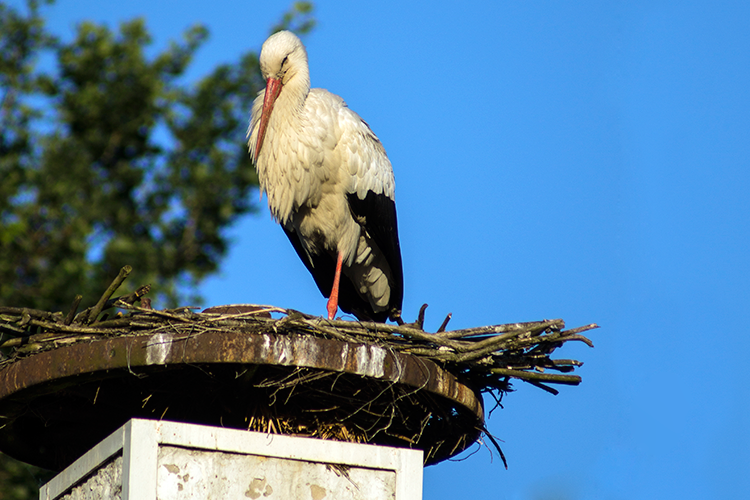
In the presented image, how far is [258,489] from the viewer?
4.23 m

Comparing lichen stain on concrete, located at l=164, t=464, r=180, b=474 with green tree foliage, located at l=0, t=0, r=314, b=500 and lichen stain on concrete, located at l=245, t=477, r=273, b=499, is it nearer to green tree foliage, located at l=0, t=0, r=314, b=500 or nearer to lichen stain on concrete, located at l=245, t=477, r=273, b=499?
lichen stain on concrete, located at l=245, t=477, r=273, b=499

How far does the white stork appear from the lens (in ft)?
20.6

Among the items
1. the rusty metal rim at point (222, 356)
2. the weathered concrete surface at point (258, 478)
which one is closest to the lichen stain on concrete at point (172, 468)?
the weathered concrete surface at point (258, 478)

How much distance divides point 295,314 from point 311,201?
6.95 feet

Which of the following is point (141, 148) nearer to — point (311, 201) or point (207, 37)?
point (207, 37)

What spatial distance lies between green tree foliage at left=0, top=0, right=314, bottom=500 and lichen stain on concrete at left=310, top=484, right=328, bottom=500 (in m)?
4.98

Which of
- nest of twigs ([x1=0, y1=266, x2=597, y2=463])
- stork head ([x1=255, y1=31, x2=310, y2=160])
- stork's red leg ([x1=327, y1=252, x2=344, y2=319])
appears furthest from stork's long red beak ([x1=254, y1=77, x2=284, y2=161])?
nest of twigs ([x1=0, y1=266, x2=597, y2=463])

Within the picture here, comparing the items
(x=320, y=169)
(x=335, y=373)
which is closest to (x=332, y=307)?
(x=320, y=169)

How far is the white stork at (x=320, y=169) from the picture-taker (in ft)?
20.6

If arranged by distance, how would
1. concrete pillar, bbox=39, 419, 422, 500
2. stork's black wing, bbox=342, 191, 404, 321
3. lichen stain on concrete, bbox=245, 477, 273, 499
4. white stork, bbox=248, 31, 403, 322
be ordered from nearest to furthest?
concrete pillar, bbox=39, 419, 422, 500 → lichen stain on concrete, bbox=245, 477, 273, 499 → white stork, bbox=248, 31, 403, 322 → stork's black wing, bbox=342, 191, 404, 321

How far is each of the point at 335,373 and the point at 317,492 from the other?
50cm

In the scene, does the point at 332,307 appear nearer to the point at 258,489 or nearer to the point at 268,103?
the point at 268,103

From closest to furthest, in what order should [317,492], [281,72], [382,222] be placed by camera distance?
[317,492] < [281,72] < [382,222]

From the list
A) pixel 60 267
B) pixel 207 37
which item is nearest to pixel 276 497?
pixel 60 267
